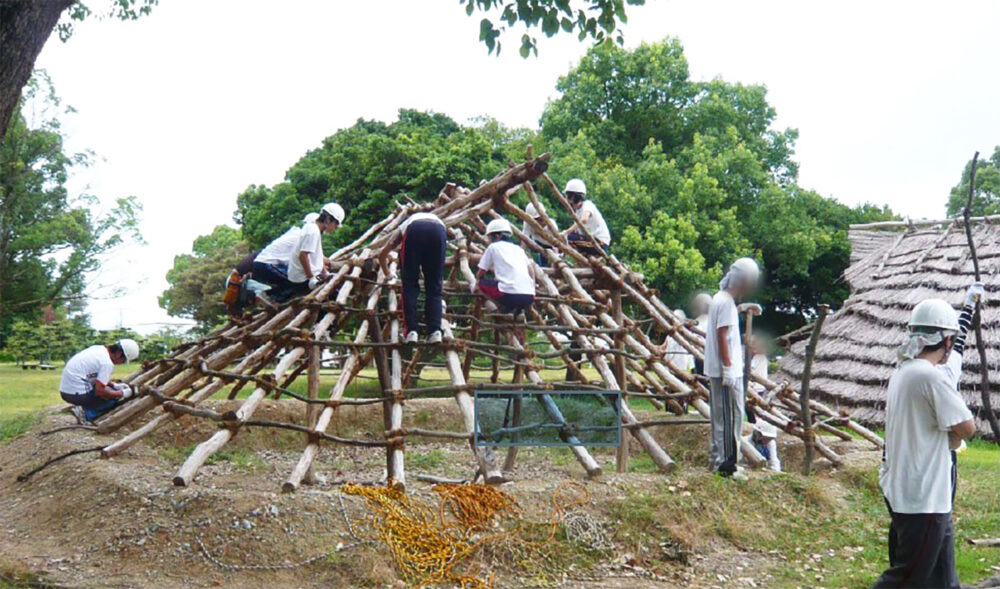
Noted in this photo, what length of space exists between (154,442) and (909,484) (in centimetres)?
837

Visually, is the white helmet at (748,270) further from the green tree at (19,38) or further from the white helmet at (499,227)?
the green tree at (19,38)

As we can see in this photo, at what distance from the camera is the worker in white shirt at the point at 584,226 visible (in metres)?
10.5

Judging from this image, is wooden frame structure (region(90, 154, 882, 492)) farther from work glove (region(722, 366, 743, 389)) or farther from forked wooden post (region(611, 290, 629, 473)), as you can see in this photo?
work glove (region(722, 366, 743, 389))

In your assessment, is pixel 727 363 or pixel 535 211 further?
pixel 535 211

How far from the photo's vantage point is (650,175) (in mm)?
21172

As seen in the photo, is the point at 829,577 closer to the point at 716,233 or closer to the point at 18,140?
the point at 716,233

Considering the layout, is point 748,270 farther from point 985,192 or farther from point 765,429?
point 985,192

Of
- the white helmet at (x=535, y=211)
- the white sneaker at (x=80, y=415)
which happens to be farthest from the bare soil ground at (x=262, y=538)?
the white helmet at (x=535, y=211)

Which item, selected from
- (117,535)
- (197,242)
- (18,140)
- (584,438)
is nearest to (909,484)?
(584,438)

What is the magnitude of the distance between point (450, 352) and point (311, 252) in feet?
5.80

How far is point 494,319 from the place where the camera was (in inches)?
372

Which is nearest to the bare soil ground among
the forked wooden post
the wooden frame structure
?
the wooden frame structure

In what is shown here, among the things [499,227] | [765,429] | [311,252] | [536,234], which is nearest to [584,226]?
[536,234]

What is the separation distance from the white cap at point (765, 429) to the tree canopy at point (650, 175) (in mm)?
8301
